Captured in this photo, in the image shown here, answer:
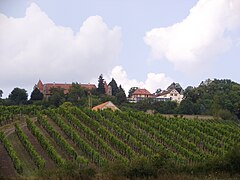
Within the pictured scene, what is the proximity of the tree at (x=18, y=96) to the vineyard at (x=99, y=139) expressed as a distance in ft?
77.5

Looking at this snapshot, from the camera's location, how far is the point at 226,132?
1412 inches

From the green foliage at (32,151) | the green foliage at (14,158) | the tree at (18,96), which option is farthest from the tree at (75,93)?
the green foliage at (14,158)

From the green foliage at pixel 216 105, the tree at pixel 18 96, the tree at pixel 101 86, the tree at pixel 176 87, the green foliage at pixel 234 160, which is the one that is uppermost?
the tree at pixel 176 87

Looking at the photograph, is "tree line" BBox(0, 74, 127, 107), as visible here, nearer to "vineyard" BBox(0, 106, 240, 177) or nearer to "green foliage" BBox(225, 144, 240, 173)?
"vineyard" BBox(0, 106, 240, 177)

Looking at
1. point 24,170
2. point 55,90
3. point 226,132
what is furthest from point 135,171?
point 55,90

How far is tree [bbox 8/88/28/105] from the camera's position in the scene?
214 ft

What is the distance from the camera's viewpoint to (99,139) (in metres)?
29.6

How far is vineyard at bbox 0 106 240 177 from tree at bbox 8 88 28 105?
77.5 feet

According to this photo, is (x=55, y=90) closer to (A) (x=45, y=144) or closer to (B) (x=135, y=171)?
(A) (x=45, y=144)

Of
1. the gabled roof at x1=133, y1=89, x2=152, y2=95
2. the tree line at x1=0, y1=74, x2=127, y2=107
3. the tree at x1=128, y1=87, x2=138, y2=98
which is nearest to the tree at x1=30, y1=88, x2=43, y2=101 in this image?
the tree line at x1=0, y1=74, x2=127, y2=107

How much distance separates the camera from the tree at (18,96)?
2564 inches

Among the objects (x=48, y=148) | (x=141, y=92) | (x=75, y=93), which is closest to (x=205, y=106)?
(x=75, y=93)

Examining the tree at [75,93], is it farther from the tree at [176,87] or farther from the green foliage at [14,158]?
the tree at [176,87]

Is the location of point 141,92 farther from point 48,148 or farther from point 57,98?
point 48,148
